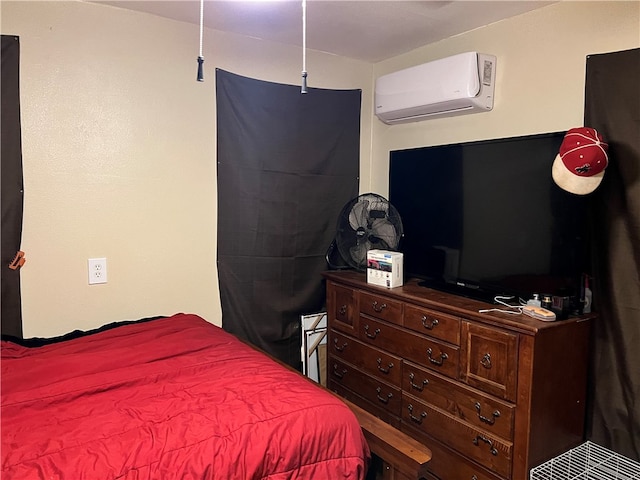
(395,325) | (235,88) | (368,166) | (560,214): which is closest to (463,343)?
(395,325)

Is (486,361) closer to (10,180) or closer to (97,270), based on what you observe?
(97,270)

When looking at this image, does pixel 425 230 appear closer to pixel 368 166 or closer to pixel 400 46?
pixel 368 166

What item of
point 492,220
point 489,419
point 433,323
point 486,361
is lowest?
point 489,419

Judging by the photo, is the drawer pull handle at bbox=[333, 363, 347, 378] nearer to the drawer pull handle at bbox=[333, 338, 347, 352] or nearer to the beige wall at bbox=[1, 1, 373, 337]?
the drawer pull handle at bbox=[333, 338, 347, 352]

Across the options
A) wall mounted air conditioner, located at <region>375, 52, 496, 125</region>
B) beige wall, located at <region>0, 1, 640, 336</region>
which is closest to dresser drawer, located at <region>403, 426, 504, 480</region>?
beige wall, located at <region>0, 1, 640, 336</region>

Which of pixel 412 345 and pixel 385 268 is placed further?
pixel 385 268

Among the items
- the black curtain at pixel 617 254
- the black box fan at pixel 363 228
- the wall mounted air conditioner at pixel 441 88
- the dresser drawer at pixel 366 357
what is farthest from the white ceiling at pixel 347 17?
the dresser drawer at pixel 366 357

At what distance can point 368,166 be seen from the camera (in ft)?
11.1

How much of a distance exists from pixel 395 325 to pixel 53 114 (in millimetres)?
1974

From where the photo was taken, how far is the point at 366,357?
8.82ft

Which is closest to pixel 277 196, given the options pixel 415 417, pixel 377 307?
pixel 377 307

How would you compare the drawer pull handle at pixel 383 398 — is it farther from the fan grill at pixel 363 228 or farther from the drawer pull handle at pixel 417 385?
the fan grill at pixel 363 228

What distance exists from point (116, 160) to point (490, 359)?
2.03 meters

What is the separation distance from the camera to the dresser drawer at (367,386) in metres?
2.52
